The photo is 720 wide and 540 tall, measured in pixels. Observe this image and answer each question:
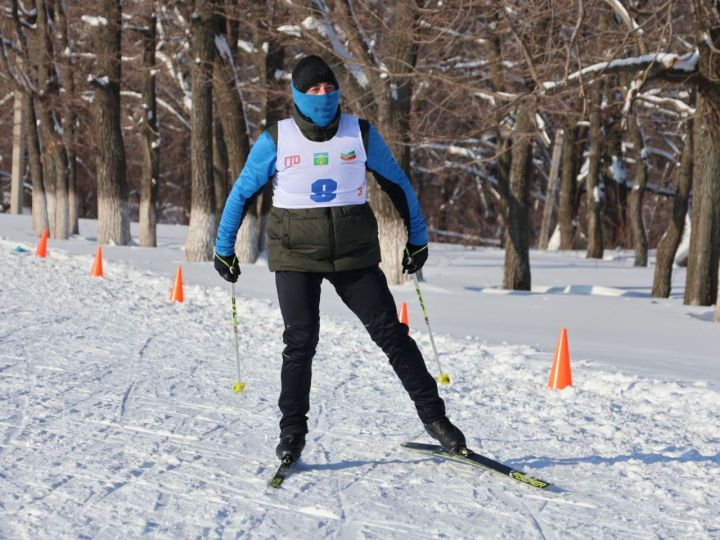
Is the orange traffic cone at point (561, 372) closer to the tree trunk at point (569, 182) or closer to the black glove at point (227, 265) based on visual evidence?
the black glove at point (227, 265)

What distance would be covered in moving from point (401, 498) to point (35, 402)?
3009 mm

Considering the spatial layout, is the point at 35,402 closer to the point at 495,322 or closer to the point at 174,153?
the point at 495,322

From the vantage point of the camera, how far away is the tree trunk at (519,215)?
664 inches

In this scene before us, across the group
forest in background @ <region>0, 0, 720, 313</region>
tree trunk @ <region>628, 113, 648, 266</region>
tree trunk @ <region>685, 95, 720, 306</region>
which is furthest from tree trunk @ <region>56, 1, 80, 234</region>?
tree trunk @ <region>685, 95, 720, 306</region>

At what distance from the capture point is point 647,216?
157 feet

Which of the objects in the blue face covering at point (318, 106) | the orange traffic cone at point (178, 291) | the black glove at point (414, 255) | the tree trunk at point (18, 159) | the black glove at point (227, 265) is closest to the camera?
the blue face covering at point (318, 106)

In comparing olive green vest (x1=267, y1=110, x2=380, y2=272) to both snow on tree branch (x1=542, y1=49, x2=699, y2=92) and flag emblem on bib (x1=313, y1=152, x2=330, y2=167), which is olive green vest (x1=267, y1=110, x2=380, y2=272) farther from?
snow on tree branch (x1=542, y1=49, x2=699, y2=92)

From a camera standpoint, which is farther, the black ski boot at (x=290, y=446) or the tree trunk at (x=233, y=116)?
the tree trunk at (x=233, y=116)

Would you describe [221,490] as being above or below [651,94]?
below

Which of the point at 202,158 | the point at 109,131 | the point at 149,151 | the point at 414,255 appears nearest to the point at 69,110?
the point at 149,151

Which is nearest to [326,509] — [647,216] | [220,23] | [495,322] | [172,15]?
[495,322]

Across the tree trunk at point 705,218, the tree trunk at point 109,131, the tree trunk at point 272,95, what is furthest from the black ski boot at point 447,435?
the tree trunk at point 109,131

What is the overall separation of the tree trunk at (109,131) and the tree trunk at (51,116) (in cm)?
243

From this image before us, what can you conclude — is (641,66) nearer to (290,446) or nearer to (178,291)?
(178,291)
